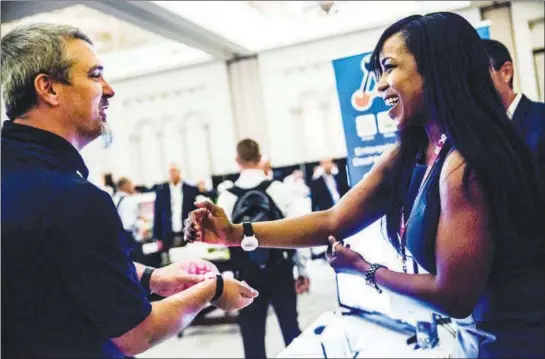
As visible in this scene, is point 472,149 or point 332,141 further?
point 332,141

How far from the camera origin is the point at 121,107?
28.2 feet

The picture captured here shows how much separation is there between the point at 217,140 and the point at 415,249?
24.0 ft

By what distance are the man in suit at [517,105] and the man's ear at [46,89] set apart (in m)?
1.56

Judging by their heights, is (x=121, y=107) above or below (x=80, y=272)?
above

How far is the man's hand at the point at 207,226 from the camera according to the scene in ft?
4.15

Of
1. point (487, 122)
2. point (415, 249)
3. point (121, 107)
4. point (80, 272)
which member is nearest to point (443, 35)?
point (487, 122)

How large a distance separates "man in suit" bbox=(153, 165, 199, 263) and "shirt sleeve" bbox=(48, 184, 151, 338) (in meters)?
4.15

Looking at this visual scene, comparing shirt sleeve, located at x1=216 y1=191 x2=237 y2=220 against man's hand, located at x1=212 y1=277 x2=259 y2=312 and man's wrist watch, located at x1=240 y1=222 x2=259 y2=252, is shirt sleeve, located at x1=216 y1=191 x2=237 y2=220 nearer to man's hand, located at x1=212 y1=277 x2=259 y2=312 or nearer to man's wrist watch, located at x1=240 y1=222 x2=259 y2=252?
man's wrist watch, located at x1=240 y1=222 x2=259 y2=252

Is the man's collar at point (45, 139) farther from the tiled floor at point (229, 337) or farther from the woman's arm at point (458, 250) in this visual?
the tiled floor at point (229, 337)

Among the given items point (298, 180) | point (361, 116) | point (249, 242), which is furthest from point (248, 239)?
point (298, 180)

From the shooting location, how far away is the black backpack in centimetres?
290

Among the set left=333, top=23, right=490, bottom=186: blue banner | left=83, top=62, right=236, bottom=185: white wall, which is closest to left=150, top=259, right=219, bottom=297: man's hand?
A: left=333, top=23, right=490, bottom=186: blue banner

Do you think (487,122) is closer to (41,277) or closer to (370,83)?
(41,277)

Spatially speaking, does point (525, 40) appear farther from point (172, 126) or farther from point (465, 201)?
point (465, 201)
